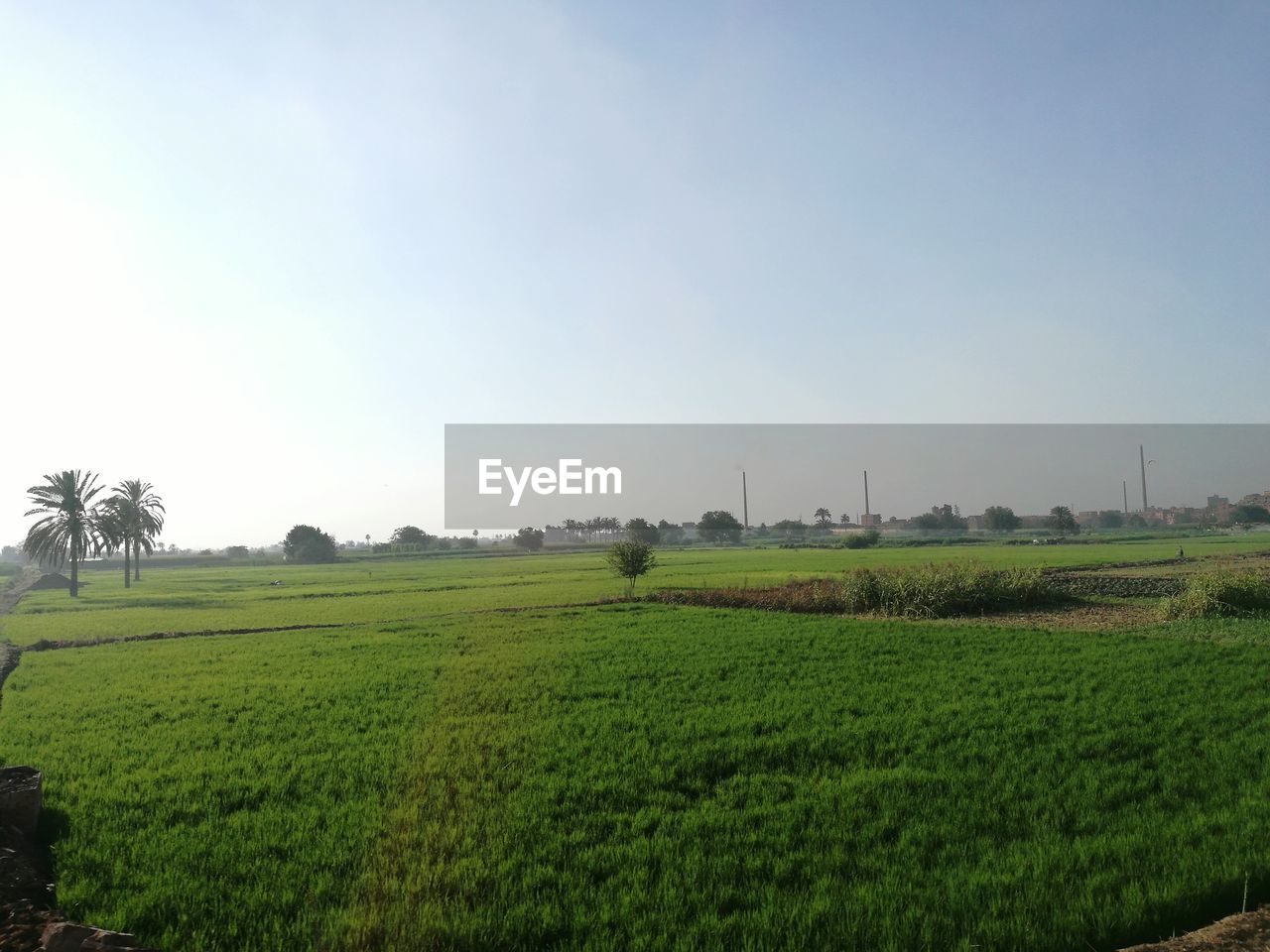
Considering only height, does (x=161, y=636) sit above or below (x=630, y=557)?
below

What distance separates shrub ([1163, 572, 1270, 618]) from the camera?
875 inches

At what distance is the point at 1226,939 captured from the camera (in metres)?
5.60

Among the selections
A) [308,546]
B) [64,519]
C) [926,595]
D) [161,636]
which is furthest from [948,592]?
[308,546]

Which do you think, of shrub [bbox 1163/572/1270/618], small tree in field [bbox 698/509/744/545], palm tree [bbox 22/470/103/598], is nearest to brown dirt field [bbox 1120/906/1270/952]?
shrub [bbox 1163/572/1270/618]

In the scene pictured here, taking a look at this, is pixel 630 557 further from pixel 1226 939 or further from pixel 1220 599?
pixel 1226 939

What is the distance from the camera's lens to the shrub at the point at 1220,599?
2222cm

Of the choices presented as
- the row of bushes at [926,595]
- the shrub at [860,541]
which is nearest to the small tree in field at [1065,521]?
the shrub at [860,541]

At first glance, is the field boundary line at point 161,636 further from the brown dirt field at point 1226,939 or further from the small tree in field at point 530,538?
the small tree in field at point 530,538

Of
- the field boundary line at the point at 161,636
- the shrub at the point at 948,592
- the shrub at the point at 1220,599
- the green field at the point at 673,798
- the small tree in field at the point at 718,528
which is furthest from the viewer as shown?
the small tree in field at the point at 718,528

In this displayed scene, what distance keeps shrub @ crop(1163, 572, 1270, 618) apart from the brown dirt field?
789 inches

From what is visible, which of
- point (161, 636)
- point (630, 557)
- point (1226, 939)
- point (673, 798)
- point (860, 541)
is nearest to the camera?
point (1226, 939)

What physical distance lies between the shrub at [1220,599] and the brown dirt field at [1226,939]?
789 inches

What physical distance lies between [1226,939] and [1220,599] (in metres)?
22.5

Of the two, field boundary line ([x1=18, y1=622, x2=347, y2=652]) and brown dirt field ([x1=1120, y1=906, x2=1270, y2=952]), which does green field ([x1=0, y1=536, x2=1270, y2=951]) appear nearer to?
brown dirt field ([x1=1120, y1=906, x2=1270, y2=952])
